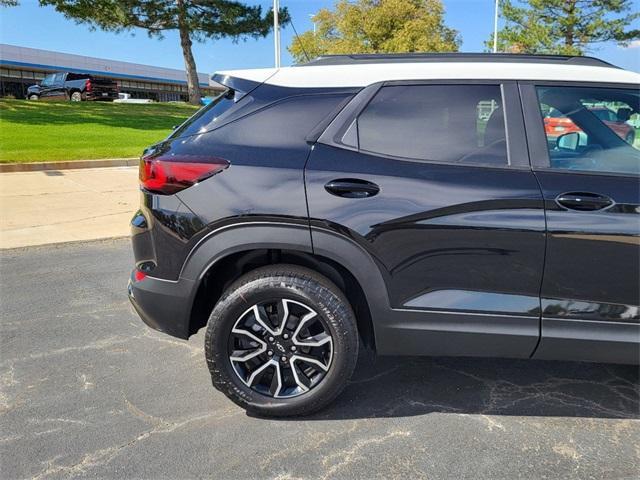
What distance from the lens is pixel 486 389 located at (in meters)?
3.11

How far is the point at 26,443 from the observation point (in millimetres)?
2594

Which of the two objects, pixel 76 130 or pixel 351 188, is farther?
pixel 76 130

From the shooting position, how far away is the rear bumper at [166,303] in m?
2.76

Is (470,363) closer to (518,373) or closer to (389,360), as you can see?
(518,373)

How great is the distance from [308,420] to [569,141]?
2.04 meters

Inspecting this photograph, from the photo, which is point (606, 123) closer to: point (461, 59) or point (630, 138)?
point (630, 138)

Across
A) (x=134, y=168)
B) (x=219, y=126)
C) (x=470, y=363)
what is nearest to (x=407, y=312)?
(x=470, y=363)

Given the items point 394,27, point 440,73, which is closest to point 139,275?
point 440,73

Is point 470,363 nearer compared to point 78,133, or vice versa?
point 470,363

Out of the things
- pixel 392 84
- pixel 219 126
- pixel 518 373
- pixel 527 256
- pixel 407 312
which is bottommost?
pixel 518 373

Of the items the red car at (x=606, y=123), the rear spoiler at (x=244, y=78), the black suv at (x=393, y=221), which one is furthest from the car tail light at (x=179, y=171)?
the red car at (x=606, y=123)

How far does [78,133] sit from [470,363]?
50.7ft

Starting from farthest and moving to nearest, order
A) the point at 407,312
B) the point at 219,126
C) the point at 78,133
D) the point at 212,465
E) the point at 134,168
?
1. the point at 78,133
2. the point at 134,168
3. the point at 219,126
4. the point at 407,312
5. the point at 212,465

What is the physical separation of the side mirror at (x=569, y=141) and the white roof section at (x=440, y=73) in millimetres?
303
